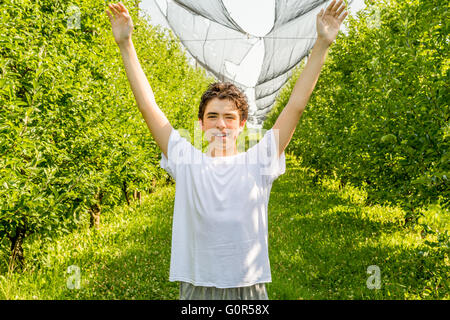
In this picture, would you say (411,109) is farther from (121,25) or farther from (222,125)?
(121,25)

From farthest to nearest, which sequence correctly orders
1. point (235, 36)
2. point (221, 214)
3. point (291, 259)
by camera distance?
point (235, 36) < point (291, 259) < point (221, 214)

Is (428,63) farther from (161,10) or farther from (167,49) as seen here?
(161,10)

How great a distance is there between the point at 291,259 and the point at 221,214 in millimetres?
5525

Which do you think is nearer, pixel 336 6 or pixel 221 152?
pixel 336 6

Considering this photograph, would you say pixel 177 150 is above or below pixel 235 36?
below

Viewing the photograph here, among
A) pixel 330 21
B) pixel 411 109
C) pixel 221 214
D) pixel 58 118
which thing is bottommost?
pixel 221 214

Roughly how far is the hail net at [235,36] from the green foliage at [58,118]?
11.7 meters

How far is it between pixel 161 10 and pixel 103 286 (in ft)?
63.7

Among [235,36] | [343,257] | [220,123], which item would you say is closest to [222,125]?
[220,123]

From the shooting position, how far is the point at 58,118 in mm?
5305

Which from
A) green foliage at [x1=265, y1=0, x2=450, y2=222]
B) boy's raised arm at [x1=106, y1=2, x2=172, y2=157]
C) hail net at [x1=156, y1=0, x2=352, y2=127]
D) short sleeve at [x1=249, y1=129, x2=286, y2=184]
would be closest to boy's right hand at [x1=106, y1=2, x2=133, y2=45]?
boy's raised arm at [x1=106, y1=2, x2=172, y2=157]

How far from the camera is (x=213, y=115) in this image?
185 cm

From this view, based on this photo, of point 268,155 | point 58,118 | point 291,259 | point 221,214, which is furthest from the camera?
point 291,259

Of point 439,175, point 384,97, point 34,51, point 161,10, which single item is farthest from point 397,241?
point 161,10
